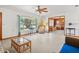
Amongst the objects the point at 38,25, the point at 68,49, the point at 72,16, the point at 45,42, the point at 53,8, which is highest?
the point at 53,8

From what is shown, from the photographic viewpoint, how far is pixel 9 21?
1770mm

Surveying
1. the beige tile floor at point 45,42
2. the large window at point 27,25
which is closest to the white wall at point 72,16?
the beige tile floor at point 45,42

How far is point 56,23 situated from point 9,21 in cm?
92

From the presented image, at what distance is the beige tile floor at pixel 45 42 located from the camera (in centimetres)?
175

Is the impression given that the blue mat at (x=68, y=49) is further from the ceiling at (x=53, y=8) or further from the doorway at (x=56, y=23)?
the ceiling at (x=53, y=8)

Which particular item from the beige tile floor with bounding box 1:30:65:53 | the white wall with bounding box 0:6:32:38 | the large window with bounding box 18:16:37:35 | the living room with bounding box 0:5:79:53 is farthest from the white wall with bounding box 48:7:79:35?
the white wall with bounding box 0:6:32:38

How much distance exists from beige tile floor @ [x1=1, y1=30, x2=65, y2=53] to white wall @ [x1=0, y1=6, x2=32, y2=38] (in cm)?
16

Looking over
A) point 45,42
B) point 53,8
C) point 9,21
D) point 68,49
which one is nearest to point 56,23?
point 53,8

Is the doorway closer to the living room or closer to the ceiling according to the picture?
the living room

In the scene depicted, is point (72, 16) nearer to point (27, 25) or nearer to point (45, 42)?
point (45, 42)

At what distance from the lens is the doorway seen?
182 cm
